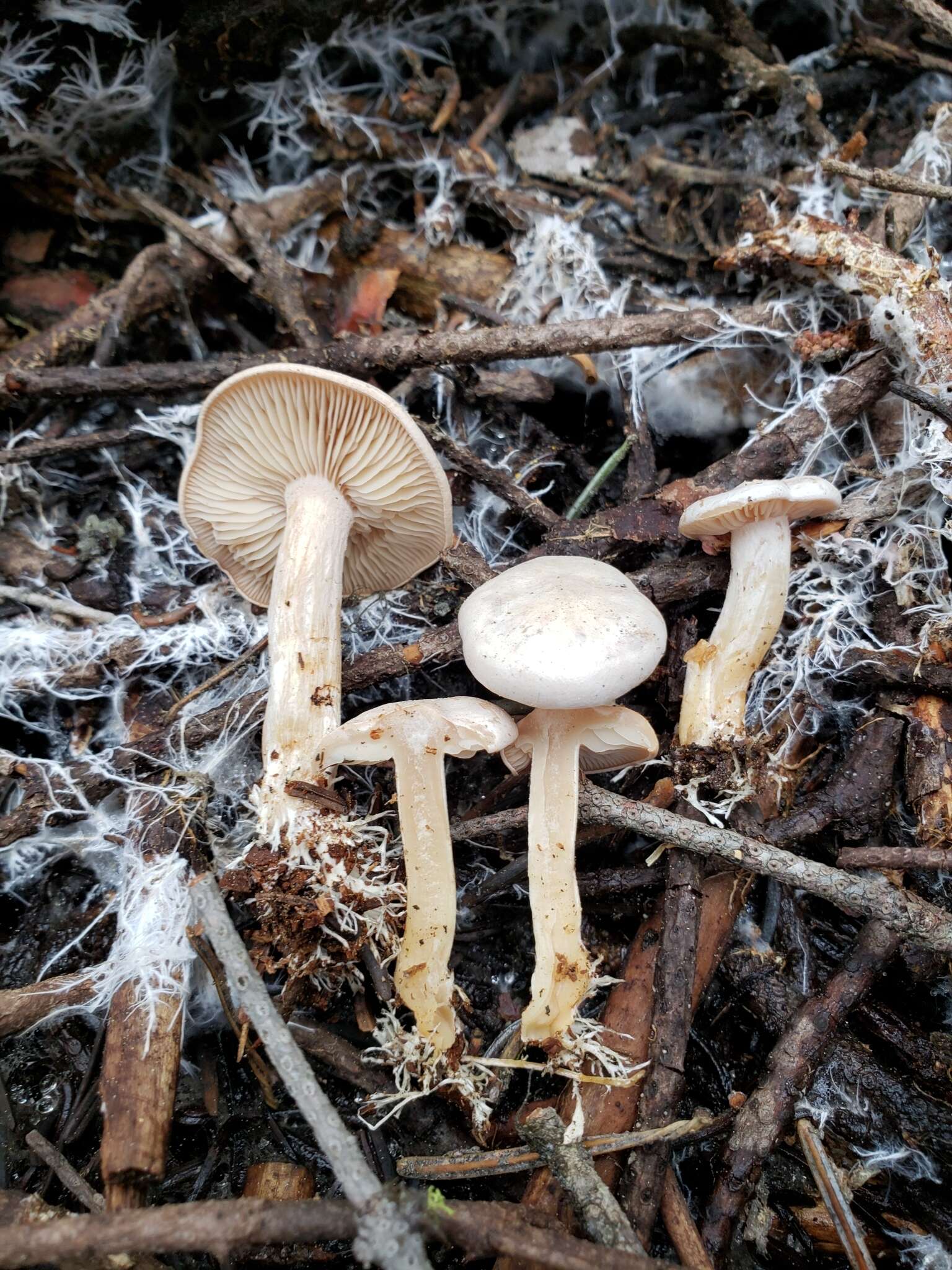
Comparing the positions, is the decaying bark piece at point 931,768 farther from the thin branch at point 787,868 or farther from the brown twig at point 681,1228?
the brown twig at point 681,1228

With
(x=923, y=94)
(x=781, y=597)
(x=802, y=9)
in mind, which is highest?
(x=802, y=9)

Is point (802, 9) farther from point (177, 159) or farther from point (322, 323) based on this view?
point (177, 159)

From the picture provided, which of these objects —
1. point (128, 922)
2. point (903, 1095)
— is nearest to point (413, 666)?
point (128, 922)

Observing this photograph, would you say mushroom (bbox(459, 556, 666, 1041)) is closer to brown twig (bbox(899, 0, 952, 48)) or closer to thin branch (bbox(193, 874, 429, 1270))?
thin branch (bbox(193, 874, 429, 1270))

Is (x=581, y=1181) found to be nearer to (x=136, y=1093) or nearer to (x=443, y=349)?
(x=136, y=1093)

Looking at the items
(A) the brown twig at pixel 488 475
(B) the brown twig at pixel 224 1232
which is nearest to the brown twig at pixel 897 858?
(B) the brown twig at pixel 224 1232

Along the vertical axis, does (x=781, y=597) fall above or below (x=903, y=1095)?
above

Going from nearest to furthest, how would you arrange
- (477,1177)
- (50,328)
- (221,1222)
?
(221,1222)
(477,1177)
(50,328)

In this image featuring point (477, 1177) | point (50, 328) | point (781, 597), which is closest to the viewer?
point (477, 1177)

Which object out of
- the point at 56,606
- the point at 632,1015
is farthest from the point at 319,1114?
the point at 56,606
